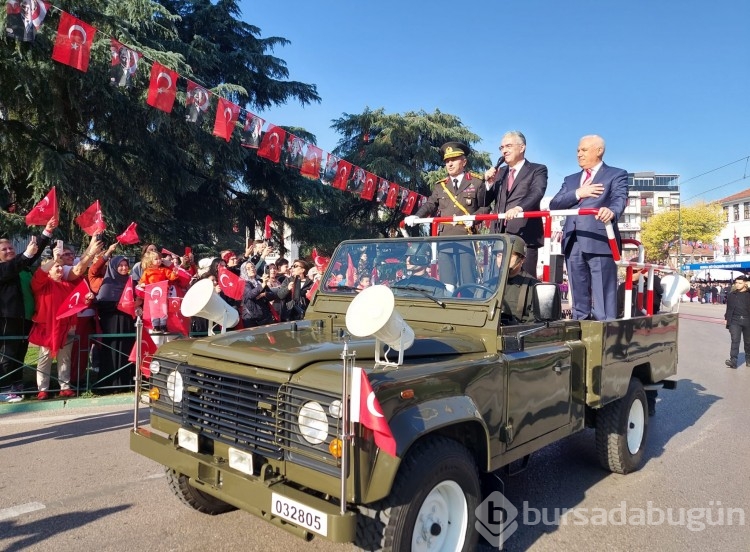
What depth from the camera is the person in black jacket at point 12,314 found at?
665 centimetres

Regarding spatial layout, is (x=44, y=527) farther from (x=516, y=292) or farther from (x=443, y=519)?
(x=516, y=292)

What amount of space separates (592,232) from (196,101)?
7.17m

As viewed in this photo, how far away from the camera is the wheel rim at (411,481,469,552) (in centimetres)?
277

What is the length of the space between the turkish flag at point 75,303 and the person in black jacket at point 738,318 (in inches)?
471

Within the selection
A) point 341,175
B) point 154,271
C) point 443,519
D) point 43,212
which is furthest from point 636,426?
point 341,175

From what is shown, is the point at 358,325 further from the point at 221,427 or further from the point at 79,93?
the point at 79,93

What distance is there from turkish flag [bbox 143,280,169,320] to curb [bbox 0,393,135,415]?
1151 mm

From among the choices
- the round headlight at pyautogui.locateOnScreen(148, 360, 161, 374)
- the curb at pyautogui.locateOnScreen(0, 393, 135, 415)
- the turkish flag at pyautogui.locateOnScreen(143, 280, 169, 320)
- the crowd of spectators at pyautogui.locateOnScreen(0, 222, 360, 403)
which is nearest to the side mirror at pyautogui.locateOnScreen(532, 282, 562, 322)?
the round headlight at pyautogui.locateOnScreen(148, 360, 161, 374)

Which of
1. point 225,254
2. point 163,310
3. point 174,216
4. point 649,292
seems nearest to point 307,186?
point 174,216

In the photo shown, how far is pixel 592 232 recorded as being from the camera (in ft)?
16.5

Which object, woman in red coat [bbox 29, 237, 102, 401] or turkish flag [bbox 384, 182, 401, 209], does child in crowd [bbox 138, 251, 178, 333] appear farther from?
turkish flag [bbox 384, 182, 401, 209]

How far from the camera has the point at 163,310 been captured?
22.2 feet

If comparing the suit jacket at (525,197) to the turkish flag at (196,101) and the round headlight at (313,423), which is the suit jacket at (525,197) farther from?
the turkish flag at (196,101)

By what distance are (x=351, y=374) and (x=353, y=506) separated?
2.07ft
